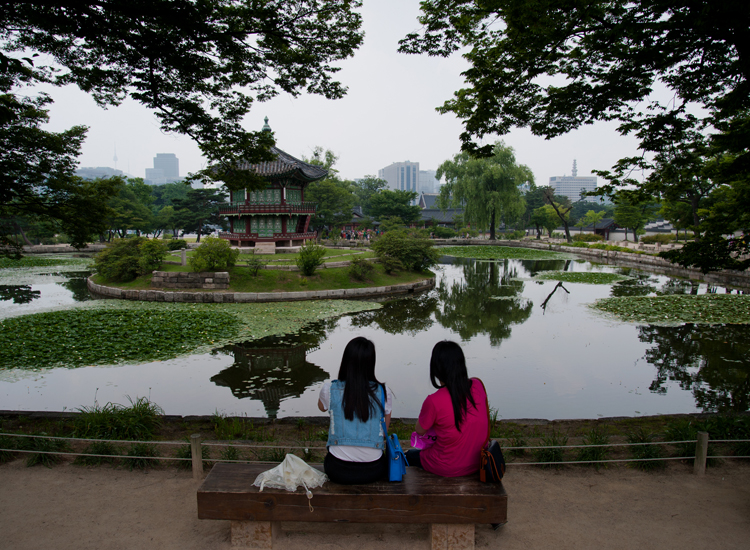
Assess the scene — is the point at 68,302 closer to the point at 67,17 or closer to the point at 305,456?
the point at 67,17

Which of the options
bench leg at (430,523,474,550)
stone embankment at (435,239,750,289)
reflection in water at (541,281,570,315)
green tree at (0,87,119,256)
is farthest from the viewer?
stone embankment at (435,239,750,289)

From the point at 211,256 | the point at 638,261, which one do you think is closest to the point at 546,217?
the point at 638,261

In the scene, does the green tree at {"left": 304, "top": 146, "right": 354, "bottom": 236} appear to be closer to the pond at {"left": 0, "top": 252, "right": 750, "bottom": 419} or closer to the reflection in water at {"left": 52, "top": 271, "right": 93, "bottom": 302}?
the reflection in water at {"left": 52, "top": 271, "right": 93, "bottom": 302}

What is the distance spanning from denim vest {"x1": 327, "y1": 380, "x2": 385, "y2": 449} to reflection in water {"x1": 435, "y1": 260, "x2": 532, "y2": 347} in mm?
8402

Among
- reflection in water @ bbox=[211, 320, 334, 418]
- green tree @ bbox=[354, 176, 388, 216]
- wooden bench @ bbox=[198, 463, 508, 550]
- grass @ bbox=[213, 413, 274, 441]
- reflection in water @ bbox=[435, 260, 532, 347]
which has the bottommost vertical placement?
reflection in water @ bbox=[211, 320, 334, 418]

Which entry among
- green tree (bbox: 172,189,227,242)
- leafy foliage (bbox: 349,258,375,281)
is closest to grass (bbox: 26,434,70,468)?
leafy foliage (bbox: 349,258,375,281)

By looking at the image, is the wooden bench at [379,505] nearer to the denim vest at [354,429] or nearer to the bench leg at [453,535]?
the bench leg at [453,535]

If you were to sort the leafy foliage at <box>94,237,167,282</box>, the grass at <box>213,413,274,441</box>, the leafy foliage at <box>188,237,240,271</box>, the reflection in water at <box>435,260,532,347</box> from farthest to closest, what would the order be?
the leafy foliage at <box>94,237,167,282</box>
the leafy foliage at <box>188,237,240,271</box>
the reflection in water at <box>435,260,532,347</box>
the grass at <box>213,413,274,441</box>

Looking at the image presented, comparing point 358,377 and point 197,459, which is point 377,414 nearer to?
point 358,377

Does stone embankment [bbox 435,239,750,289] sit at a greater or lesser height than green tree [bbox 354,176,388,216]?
lesser

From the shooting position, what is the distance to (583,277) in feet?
76.2

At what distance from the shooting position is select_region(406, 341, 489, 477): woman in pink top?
2850 millimetres

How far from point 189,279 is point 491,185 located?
1288 inches

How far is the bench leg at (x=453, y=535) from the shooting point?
288cm
